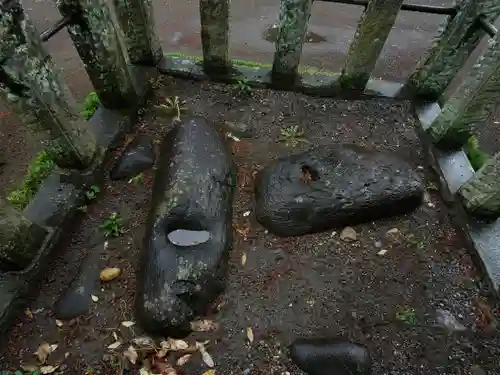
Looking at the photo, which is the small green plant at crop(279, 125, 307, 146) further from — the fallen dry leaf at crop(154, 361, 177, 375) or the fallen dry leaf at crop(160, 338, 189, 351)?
the fallen dry leaf at crop(154, 361, 177, 375)

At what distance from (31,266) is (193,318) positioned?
1222 mm

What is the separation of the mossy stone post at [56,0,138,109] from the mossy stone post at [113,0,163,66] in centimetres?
36

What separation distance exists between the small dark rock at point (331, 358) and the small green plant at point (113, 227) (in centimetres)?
160

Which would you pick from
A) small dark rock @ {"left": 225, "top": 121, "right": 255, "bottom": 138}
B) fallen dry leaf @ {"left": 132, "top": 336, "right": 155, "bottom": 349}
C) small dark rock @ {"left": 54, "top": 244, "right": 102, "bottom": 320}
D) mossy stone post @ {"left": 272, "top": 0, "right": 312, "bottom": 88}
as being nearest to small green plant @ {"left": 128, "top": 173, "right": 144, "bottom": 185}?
small dark rock @ {"left": 54, "top": 244, "right": 102, "bottom": 320}

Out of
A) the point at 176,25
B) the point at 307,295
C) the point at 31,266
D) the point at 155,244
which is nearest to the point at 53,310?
the point at 31,266

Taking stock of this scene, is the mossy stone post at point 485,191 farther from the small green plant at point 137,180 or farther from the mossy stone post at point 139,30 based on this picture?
the mossy stone post at point 139,30

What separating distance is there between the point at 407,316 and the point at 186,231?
1.72 m

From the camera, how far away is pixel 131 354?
2.64 m

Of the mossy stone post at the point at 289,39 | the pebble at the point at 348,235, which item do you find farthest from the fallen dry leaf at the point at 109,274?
the mossy stone post at the point at 289,39

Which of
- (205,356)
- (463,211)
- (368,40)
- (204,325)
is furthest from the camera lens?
(368,40)

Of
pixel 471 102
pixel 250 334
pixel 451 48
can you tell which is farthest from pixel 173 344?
pixel 451 48

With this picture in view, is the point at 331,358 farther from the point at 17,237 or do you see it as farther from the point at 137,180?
the point at 17,237

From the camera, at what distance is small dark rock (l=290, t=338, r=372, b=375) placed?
258 centimetres

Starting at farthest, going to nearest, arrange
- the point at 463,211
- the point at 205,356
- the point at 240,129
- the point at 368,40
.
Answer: the point at 240,129 < the point at 368,40 < the point at 463,211 < the point at 205,356
